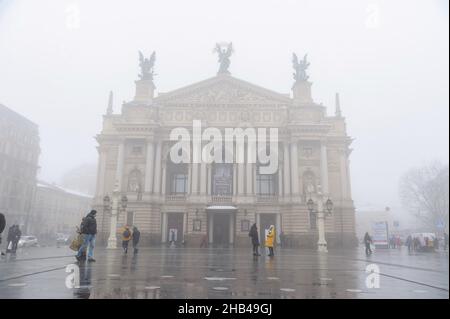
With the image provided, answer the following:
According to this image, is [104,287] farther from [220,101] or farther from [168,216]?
[220,101]

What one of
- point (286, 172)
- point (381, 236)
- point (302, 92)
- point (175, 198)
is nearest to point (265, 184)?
point (286, 172)

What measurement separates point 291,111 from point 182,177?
16892 millimetres

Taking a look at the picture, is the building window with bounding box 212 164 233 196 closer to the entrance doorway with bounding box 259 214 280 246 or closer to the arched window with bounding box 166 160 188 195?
the arched window with bounding box 166 160 188 195

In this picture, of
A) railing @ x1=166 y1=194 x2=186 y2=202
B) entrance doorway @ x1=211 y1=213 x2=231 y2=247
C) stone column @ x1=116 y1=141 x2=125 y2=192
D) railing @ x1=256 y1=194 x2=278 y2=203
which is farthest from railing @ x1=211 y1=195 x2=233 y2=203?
stone column @ x1=116 y1=141 x2=125 y2=192

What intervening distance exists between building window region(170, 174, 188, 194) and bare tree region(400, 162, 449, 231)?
42.8 m

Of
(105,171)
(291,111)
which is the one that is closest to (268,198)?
(291,111)

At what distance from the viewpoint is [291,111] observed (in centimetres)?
4791

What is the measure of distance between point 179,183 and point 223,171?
618cm

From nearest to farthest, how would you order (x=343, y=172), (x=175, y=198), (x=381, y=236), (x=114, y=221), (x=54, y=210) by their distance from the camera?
(x=114, y=221), (x=381, y=236), (x=175, y=198), (x=343, y=172), (x=54, y=210)

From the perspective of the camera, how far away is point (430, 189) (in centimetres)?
6312

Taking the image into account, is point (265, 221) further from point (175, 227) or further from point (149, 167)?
point (149, 167)

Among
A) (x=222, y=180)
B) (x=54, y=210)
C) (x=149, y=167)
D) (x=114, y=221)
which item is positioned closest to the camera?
(x=114, y=221)

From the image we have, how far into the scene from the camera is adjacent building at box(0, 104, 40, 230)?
55594 millimetres
